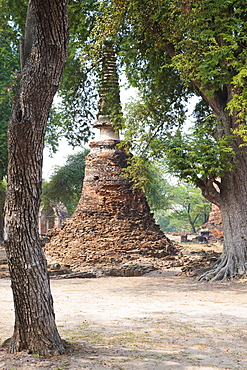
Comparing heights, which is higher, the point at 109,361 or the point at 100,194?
the point at 100,194

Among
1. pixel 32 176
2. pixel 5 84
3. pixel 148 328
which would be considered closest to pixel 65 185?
pixel 5 84

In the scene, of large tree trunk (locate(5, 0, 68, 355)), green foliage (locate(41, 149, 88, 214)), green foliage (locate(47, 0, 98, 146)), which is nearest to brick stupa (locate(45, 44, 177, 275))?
green foliage (locate(47, 0, 98, 146))

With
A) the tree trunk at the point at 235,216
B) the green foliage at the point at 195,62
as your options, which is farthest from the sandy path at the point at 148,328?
the green foliage at the point at 195,62

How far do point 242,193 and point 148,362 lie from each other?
23.6 ft

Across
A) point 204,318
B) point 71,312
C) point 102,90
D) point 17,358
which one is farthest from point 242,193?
point 17,358

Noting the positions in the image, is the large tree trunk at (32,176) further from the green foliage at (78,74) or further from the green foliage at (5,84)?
the green foliage at (5,84)

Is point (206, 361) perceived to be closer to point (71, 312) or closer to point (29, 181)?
point (29, 181)

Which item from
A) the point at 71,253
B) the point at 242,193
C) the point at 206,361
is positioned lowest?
the point at 206,361

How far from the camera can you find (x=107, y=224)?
1570cm

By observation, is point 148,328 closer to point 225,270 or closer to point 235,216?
point 225,270

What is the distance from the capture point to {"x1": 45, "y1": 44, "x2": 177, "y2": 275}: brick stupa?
14945mm

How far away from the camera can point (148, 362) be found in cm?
381

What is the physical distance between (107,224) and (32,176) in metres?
11.8

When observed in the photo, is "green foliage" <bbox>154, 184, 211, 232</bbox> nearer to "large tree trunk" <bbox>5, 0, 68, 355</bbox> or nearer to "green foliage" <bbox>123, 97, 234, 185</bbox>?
"green foliage" <bbox>123, 97, 234, 185</bbox>
